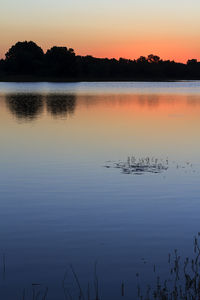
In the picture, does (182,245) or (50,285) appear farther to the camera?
(182,245)

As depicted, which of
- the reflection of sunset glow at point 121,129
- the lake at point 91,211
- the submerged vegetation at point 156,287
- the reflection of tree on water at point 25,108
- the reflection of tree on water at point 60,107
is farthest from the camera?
the reflection of tree on water at point 60,107

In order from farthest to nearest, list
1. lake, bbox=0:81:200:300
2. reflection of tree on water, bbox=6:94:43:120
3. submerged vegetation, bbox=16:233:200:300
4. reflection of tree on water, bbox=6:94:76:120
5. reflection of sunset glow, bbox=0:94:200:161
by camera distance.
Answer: reflection of tree on water, bbox=6:94:76:120 → reflection of tree on water, bbox=6:94:43:120 → reflection of sunset glow, bbox=0:94:200:161 → lake, bbox=0:81:200:300 → submerged vegetation, bbox=16:233:200:300

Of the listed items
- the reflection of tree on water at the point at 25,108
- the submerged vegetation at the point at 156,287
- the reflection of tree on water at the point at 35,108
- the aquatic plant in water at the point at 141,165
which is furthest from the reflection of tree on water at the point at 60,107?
the submerged vegetation at the point at 156,287

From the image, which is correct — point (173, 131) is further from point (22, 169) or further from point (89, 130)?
point (22, 169)

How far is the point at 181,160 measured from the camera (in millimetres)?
26734

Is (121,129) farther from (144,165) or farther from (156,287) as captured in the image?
(156,287)

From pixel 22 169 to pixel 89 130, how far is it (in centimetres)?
1865

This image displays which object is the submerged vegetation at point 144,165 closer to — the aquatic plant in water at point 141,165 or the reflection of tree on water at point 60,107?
the aquatic plant in water at point 141,165

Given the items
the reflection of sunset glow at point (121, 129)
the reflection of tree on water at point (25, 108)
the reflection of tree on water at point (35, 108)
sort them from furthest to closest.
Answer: the reflection of tree on water at point (35, 108) < the reflection of tree on water at point (25, 108) < the reflection of sunset glow at point (121, 129)

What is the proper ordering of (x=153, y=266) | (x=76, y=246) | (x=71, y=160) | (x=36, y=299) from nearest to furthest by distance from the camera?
(x=36, y=299) → (x=153, y=266) → (x=76, y=246) → (x=71, y=160)

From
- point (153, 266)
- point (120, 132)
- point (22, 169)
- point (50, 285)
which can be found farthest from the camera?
point (120, 132)

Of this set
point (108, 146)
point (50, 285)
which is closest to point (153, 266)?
point (50, 285)

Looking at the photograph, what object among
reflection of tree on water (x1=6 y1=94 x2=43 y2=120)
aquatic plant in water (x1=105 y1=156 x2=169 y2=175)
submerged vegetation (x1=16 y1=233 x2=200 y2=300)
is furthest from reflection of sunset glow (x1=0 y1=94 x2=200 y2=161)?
submerged vegetation (x1=16 y1=233 x2=200 y2=300)

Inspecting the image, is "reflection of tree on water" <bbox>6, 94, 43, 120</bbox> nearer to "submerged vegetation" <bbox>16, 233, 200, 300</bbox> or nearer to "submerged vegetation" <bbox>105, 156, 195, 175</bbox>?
"submerged vegetation" <bbox>105, 156, 195, 175</bbox>
